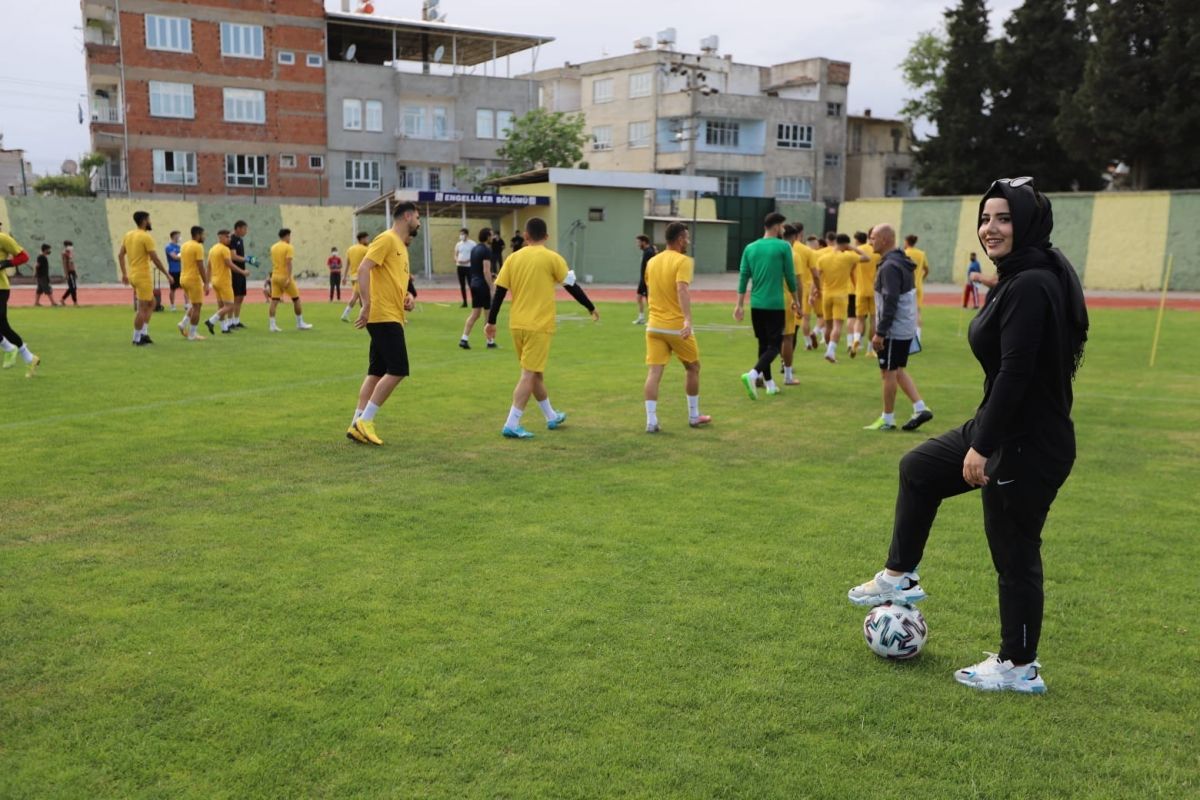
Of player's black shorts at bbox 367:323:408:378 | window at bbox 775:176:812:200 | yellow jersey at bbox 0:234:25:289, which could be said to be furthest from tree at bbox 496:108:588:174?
player's black shorts at bbox 367:323:408:378

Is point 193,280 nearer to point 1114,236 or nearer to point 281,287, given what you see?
point 281,287

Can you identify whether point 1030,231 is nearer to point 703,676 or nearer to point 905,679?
point 905,679

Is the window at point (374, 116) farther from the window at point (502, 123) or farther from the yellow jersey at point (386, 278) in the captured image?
the yellow jersey at point (386, 278)

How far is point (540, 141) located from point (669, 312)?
155 feet

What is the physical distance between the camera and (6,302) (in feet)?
41.9

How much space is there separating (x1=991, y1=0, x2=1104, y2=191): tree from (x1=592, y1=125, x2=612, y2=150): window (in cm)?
2760

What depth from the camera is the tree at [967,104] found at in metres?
56.4

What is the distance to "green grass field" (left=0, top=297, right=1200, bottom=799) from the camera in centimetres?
355

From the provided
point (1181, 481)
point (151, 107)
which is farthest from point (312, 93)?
point (1181, 481)

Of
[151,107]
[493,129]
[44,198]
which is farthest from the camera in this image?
[493,129]

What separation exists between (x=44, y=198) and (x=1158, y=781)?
43.6 metres

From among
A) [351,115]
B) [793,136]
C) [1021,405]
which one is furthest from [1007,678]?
[793,136]

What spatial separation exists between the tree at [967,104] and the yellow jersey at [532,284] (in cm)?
5257

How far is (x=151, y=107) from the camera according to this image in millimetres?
51531
